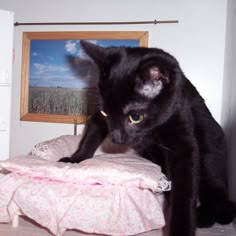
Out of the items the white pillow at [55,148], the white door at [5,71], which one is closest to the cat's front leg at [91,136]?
the white pillow at [55,148]

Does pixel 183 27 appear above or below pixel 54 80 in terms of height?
above

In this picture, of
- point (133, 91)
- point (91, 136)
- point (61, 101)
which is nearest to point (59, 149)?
point (91, 136)

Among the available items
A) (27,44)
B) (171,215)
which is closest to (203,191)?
(171,215)

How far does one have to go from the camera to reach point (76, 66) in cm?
190

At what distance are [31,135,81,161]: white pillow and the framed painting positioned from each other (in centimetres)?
51

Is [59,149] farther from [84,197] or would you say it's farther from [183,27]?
[183,27]

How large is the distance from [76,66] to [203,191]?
1.19m

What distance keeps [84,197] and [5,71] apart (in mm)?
899

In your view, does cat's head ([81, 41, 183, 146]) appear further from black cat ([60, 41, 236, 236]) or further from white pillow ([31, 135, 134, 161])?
white pillow ([31, 135, 134, 161])

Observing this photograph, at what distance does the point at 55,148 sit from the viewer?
1222 millimetres

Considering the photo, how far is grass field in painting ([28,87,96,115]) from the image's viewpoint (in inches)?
74.0

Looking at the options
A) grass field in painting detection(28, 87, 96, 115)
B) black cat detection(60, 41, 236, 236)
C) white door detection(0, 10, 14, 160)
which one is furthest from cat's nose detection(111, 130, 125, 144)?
grass field in painting detection(28, 87, 96, 115)

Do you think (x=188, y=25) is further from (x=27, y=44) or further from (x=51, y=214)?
(x=51, y=214)

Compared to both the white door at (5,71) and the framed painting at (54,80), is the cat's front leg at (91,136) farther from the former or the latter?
the framed painting at (54,80)
